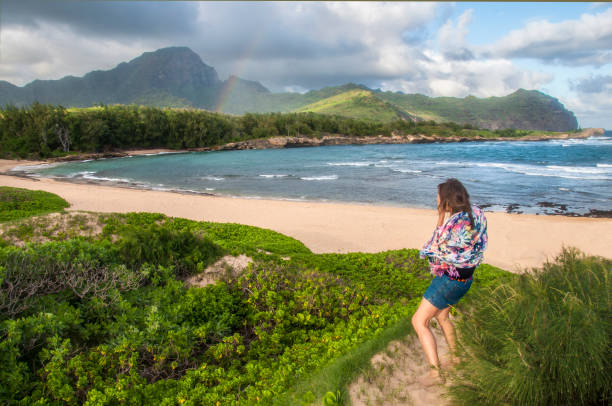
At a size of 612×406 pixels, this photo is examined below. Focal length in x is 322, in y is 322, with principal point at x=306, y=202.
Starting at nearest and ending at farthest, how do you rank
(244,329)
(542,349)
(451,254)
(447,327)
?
(542,349) → (451,254) → (447,327) → (244,329)

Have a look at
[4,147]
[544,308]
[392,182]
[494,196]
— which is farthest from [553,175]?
[4,147]

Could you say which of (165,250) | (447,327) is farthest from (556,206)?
(165,250)

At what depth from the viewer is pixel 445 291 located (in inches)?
137

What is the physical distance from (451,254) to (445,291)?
1.35ft

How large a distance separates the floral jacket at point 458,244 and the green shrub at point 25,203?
13367 millimetres

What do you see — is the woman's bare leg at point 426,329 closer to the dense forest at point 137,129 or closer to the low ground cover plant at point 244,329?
the low ground cover plant at point 244,329

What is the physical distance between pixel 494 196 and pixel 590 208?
5358 mm

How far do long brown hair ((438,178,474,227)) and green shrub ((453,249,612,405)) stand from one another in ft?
3.09

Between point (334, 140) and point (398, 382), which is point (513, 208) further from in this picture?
point (334, 140)

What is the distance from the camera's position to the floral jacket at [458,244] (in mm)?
3436

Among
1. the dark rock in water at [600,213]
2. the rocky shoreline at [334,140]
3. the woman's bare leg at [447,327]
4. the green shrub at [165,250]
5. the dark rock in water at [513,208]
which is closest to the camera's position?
the woman's bare leg at [447,327]

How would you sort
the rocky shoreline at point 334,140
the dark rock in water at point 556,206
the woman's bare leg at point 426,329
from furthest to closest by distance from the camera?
the rocky shoreline at point 334,140
the dark rock in water at point 556,206
the woman's bare leg at point 426,329

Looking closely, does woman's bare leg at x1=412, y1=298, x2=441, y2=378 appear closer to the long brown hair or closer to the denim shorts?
the denim shorts

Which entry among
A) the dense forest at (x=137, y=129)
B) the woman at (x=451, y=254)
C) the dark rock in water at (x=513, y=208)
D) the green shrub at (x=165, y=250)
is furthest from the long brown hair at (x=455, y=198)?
the dense forest at (x=137, y=129)
